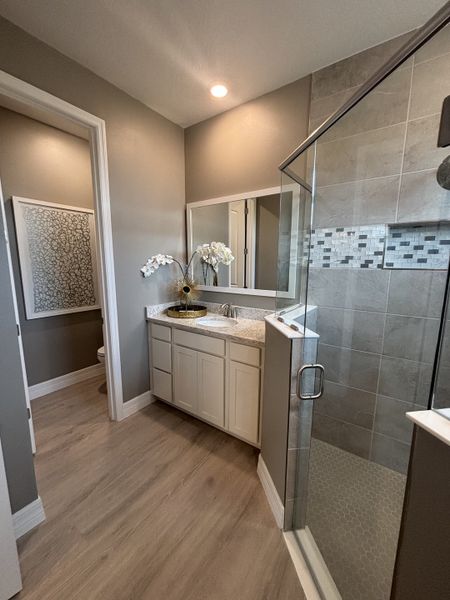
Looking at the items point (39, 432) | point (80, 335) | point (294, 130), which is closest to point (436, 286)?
point (294, 130)

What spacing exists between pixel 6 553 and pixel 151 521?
0.63 metres

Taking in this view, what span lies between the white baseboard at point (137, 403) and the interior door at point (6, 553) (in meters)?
1.20

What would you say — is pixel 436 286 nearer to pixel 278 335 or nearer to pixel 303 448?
pixel 278 335

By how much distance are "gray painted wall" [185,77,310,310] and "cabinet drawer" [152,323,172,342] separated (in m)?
0.56

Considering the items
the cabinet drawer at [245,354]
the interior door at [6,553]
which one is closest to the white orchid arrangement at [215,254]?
the cabinet drawer at [245,354]

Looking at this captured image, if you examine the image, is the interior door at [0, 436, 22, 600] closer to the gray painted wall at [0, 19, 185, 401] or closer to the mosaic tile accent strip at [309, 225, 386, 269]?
the gray painted wall at [0, 19, 185, 401]

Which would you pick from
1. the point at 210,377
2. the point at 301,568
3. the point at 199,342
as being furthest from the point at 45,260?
the point at 301,568

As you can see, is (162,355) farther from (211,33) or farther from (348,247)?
(211,33)

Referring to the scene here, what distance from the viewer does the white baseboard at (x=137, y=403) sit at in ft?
7.39

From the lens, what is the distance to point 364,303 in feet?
5.47

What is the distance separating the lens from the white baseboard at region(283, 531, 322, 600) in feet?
3.47

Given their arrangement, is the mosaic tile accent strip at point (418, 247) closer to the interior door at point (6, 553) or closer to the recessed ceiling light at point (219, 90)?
the recessed ceiling light at point (219, 90)

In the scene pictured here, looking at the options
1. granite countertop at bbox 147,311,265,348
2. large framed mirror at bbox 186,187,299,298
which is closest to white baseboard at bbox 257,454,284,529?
granite countertop at bbox 147,311,265,348

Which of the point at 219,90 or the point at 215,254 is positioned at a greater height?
the point at 219,90
